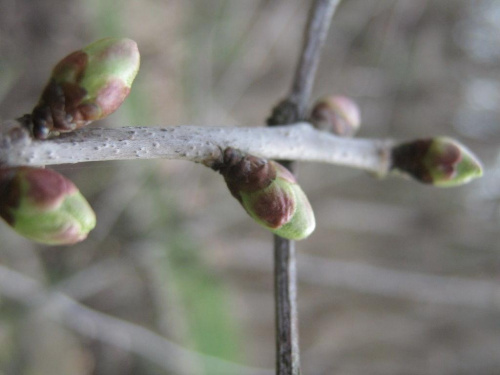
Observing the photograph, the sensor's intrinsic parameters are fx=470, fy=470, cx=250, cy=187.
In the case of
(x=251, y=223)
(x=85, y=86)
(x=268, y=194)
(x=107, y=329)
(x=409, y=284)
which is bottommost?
(x=409, y=284)

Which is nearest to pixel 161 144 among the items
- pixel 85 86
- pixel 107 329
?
pixel 85 86

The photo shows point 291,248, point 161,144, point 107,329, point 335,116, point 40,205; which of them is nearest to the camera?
point 40,205

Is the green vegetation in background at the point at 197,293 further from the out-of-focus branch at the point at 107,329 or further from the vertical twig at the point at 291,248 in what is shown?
the vertical twig at the point at 291,248

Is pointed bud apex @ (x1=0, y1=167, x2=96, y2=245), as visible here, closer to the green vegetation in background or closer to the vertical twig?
the vertical twig

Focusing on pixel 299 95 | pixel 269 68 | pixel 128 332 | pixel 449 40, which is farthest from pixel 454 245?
pixel 299 95

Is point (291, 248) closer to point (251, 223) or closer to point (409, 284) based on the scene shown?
point (251, 223)

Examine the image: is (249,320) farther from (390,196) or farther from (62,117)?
(62,117)

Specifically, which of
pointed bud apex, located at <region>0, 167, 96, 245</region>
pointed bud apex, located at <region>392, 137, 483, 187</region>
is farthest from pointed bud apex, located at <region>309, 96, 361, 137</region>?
pointed bud apex, located at <region>0, 167, 96, 245</region>
